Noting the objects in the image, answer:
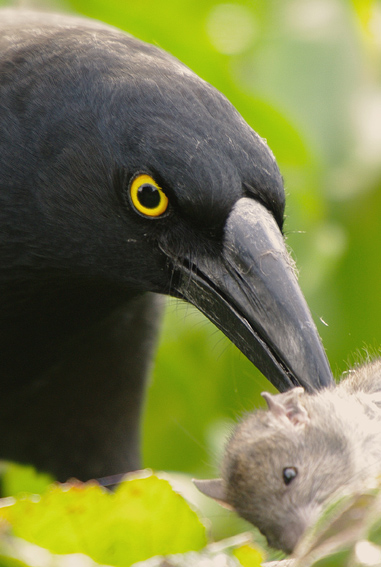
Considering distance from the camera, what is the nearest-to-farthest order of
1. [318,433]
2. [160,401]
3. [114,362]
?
[318,433]
[114,362]
[160,401]

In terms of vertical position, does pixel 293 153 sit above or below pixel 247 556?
above

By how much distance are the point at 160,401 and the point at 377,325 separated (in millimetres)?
793

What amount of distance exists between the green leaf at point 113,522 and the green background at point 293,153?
1355 millimetres

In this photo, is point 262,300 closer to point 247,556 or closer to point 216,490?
point 216,490

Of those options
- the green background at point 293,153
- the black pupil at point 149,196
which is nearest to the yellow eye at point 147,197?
the black pupil at point 149,196

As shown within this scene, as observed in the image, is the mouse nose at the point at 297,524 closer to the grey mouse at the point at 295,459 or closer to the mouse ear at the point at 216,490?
the grey mouse at the point at 295,459

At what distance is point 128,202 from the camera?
208 centimetres

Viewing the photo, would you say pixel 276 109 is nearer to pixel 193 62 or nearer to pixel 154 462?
pixel 193 62

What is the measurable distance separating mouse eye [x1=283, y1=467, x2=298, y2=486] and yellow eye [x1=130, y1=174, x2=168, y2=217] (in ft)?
2.13

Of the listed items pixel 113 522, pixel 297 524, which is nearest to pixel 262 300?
pixel 297 524

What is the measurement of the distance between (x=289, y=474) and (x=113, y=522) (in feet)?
1.36

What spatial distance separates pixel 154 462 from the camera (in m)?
3.15

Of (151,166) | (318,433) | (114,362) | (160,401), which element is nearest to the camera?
(318,433)

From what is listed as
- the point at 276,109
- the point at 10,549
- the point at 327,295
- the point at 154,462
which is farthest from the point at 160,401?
the point at 10,549
